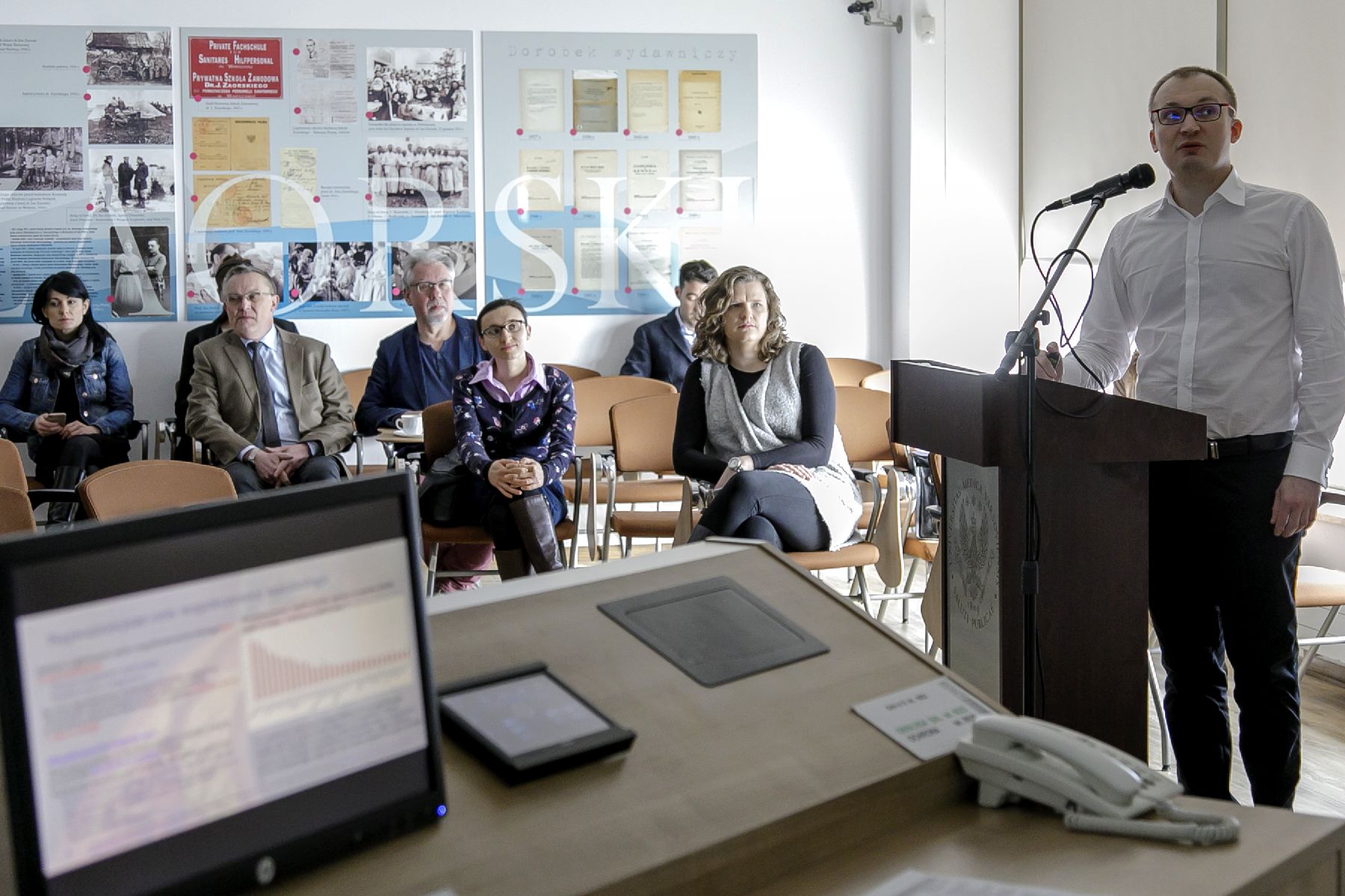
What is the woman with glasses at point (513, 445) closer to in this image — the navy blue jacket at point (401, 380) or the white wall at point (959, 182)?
the navy blue jacket at point (401, 380)

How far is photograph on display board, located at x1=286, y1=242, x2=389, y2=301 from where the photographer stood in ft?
21.4

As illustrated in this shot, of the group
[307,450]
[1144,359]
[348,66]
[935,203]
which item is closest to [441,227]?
[348,66]

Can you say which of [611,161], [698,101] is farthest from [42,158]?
[698,101]

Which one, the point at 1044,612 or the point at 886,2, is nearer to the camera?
the point at 1044,612

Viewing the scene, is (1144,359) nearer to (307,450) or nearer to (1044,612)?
(1044,612)

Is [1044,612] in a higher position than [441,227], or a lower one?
lower

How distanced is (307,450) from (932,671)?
415cm

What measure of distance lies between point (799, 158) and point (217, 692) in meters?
6.35

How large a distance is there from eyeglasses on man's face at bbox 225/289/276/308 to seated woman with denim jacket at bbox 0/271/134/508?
1.05 metres

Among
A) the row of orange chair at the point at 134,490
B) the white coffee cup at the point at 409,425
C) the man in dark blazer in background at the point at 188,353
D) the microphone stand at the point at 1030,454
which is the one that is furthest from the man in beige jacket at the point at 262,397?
the microphone stand at the point at 1030,454

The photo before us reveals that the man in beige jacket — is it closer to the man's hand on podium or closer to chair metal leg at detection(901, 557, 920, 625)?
chair metal leg at detection(901, 557, 920, 625)

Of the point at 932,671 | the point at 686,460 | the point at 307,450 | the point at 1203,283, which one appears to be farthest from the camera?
the point at 307,450

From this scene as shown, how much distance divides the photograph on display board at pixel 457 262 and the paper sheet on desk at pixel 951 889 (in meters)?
5.77

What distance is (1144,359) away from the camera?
283cm
